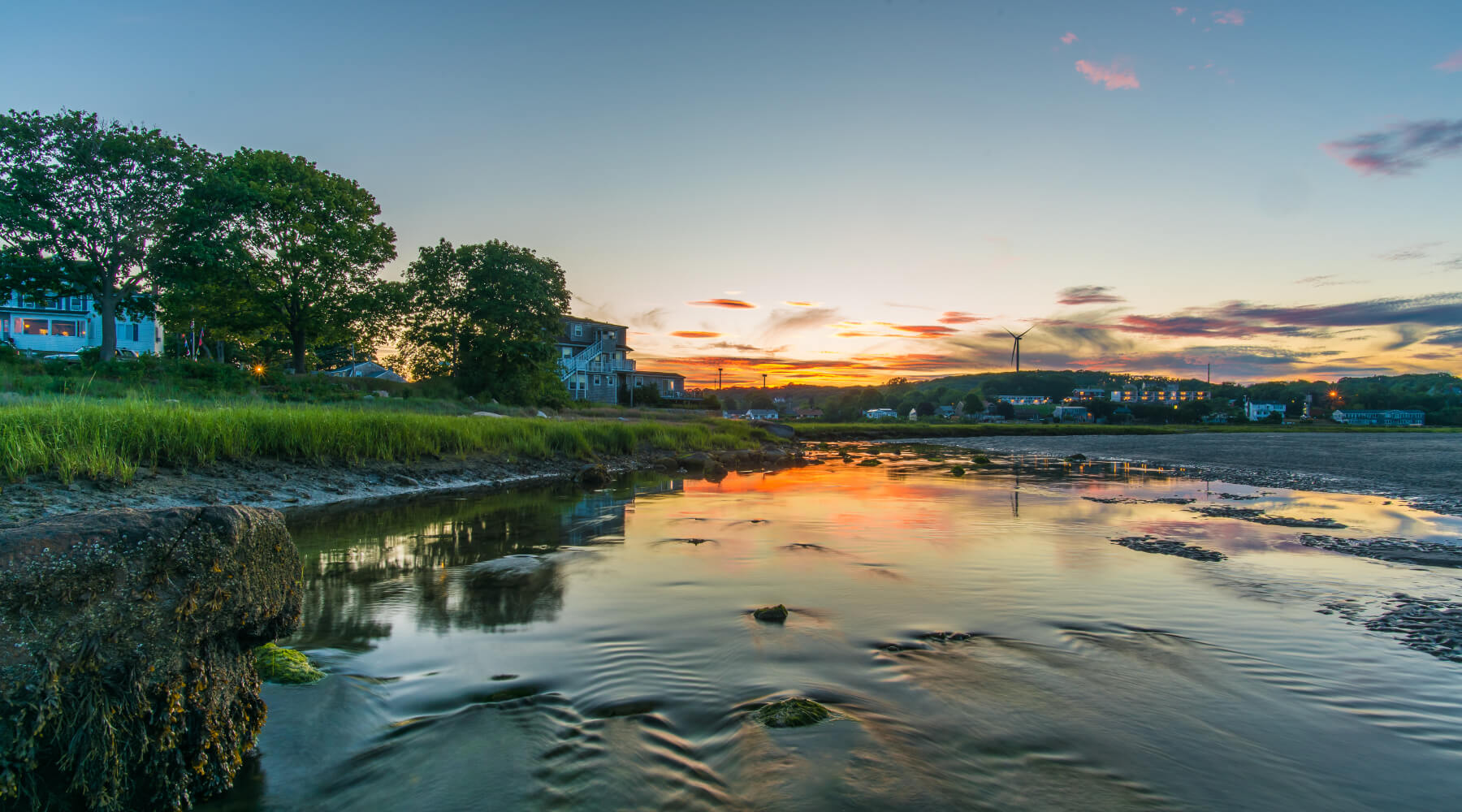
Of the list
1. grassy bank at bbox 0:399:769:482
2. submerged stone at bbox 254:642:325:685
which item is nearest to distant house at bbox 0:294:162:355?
grassy bank at bbox 0:399:769:482

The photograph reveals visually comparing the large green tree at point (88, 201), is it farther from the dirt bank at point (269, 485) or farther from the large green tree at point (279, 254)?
the dirt bank at point (269, 485)

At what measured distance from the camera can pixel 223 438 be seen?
37.2 ft

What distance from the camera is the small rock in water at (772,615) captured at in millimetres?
5797

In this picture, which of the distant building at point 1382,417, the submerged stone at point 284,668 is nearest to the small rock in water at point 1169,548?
the submerged stone at point 284,668

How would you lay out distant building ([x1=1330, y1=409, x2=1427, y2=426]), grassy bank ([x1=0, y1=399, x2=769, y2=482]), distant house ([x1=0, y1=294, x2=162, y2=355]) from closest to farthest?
grassy bank ([x1=0, y1=399, x2=769, y2=482]) → distant house ([x1=0, y1=294, x2=162, y2=355]) → distant building ([x1=1330, y1=409, x2=1427, y2=426])

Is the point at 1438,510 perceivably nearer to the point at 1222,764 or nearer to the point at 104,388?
the point at 1222,764

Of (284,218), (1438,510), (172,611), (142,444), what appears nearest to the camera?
(172,611)

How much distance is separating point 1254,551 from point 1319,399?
15172cm

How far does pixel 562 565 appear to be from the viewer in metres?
7.94

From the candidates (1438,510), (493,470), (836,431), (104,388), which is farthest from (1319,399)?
(104,388)

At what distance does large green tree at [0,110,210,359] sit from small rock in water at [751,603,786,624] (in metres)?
39.0

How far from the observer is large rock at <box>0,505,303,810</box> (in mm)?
2344

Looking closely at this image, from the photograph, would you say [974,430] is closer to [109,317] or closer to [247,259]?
[247,259]

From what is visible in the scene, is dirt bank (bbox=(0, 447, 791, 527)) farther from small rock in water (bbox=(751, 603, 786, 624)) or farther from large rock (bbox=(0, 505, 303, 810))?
small rock in water (bbox=(751, 603, 786, 624))
